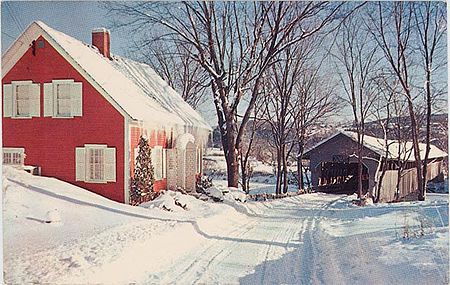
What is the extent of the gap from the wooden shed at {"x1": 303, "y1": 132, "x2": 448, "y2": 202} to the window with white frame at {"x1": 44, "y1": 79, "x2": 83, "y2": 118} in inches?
54.2

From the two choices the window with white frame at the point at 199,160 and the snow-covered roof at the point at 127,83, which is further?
the window with white frame at the point at 199,160

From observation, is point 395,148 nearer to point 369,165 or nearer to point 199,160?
point 369,165

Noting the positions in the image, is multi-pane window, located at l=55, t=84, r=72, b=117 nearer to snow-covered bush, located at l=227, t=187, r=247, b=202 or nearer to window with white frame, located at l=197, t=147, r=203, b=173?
window with white frame, located at l=197, t=147, r=203, b=173

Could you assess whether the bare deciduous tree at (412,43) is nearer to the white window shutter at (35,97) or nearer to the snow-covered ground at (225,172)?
the snow-covered ground at (225,172)

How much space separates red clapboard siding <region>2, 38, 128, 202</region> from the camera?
3037mm

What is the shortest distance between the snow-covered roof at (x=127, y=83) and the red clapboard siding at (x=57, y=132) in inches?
2.8

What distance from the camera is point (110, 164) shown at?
313cm

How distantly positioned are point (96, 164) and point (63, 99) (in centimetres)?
42

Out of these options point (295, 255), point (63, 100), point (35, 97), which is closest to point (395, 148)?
point (295, 255)

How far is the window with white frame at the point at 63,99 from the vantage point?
305 cm

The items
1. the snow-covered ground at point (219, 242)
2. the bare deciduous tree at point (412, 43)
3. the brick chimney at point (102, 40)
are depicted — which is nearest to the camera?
the snow-covered ground at point (219, 242)

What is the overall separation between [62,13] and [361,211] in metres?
2.07

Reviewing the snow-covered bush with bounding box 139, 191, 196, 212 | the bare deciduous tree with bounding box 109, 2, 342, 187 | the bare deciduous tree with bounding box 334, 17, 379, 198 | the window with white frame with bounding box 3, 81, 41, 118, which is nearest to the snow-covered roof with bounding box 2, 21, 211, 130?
the window with white frame with bounding box 3, 81, 41, 118

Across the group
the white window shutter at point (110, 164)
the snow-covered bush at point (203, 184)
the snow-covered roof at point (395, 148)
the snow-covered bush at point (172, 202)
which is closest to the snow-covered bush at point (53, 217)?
the white window shutter at point (110, 164)
